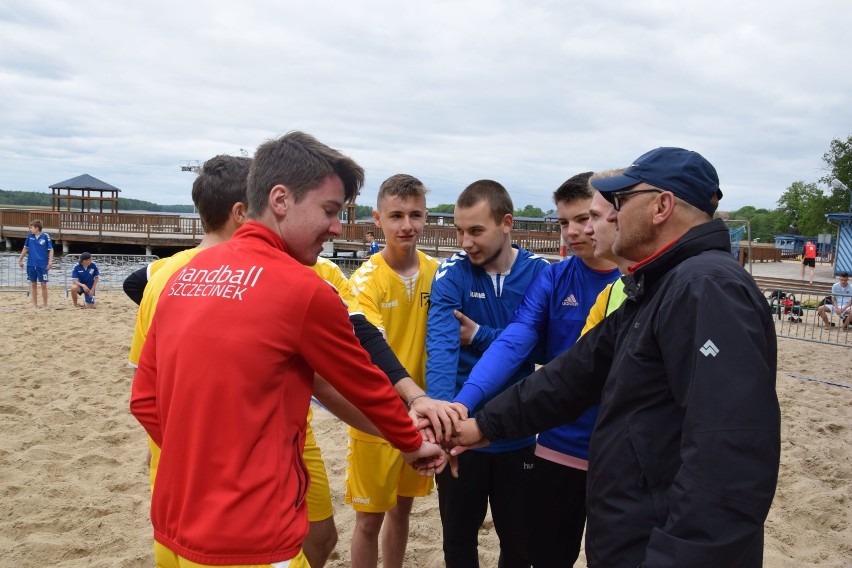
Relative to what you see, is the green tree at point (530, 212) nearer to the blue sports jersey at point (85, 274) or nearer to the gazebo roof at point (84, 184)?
the gazebo roof at point (84, 184)

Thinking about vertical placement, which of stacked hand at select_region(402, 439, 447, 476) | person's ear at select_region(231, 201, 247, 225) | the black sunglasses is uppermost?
the black sunglasses

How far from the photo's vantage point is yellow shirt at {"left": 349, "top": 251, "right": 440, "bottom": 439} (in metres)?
3.86

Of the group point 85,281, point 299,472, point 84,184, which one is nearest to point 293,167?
point 299,472

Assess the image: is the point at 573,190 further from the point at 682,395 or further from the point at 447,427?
the point at 682,395

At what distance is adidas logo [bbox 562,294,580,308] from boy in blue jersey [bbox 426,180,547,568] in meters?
0.34

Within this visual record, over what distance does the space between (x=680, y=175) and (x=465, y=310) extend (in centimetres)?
188

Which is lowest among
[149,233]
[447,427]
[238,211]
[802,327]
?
[802,327]

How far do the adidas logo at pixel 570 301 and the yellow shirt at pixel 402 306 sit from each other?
893 millimetres

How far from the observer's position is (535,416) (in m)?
2.67

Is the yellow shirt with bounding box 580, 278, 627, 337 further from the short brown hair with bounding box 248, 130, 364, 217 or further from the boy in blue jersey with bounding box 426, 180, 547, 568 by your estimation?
the short brown hair with bounding box 248, 130, 364, 217

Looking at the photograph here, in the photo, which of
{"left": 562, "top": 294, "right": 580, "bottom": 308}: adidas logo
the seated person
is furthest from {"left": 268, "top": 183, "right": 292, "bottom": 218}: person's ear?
the seated person

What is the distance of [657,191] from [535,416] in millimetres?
1090

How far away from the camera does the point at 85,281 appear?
1574cm

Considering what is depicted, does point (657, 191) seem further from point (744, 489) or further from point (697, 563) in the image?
point (697, 563)
